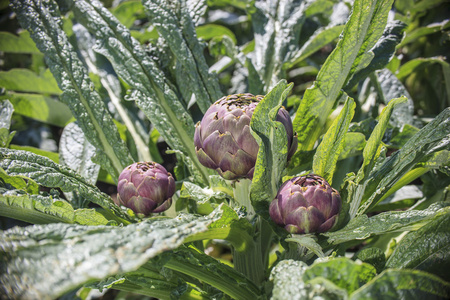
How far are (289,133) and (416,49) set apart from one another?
1120mm

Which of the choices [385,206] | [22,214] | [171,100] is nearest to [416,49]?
[385,206]

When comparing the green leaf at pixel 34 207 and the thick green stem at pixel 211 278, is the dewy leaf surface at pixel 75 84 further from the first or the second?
the thick green stem at pixel 211 278

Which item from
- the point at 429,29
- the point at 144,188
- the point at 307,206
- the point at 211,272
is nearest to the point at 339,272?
the point at 307,206

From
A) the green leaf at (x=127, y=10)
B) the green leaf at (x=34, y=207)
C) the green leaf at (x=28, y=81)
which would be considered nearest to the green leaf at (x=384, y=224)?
the green leaf at (x=34, y=207)

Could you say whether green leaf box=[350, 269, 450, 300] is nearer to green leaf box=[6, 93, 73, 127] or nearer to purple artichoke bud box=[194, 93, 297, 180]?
purple artichoke bud box=[194, 93, 297, 180]

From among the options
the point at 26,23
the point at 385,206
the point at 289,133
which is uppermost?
the point at 26,23

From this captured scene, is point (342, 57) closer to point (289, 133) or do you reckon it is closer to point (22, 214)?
point (289, 133)

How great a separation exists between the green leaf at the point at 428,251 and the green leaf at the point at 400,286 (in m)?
0.11

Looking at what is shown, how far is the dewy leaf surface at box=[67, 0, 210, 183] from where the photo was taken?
1.00 meters

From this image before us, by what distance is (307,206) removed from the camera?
0.67 meters

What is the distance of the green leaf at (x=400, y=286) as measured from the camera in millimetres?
490

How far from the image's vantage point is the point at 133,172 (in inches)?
32.3

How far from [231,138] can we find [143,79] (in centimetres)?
41

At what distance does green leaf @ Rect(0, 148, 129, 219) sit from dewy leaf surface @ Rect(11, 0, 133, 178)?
144mm
